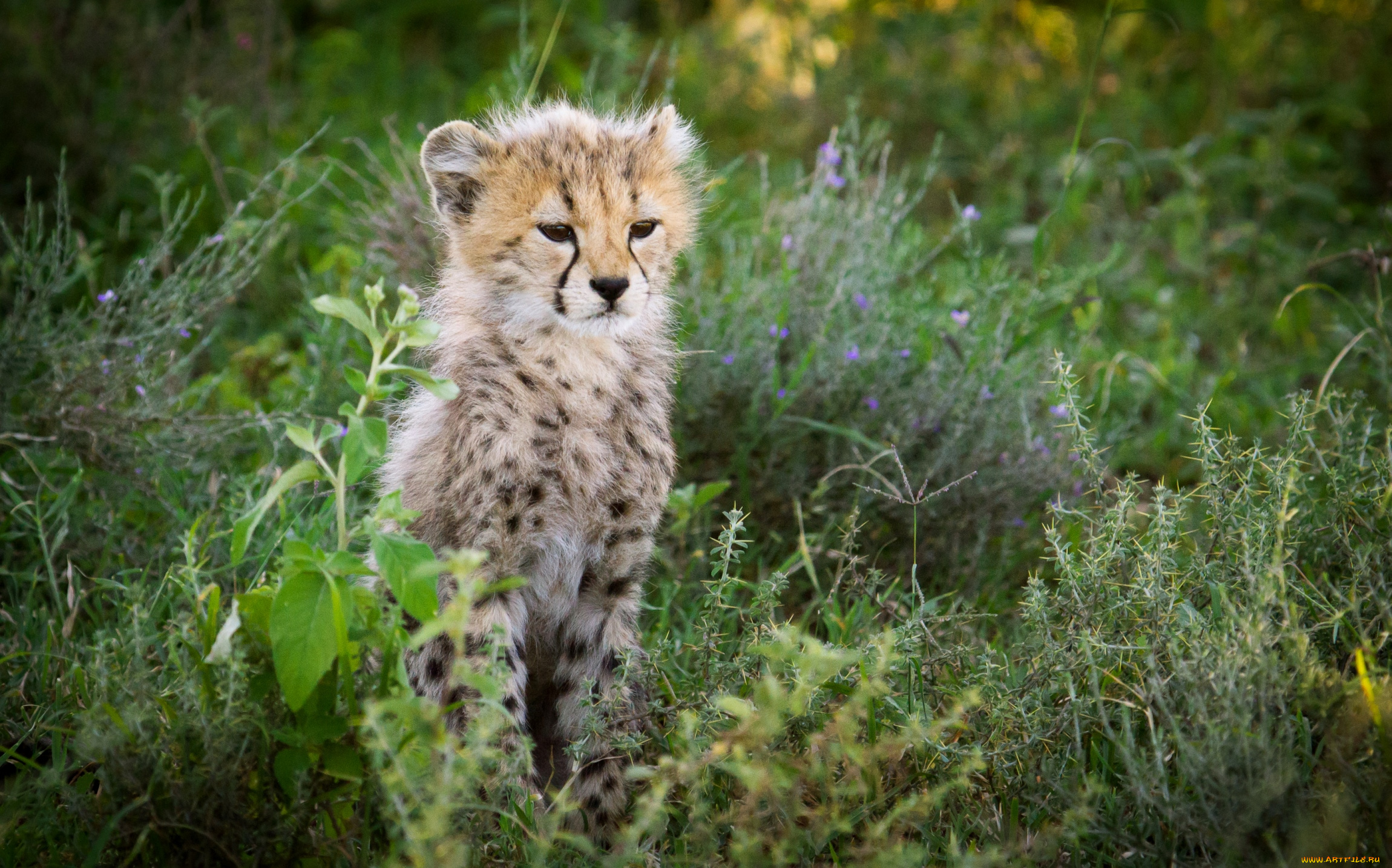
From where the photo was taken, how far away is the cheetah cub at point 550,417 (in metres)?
2.41

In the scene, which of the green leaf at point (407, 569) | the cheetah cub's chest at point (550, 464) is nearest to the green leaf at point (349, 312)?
the green leaf at point (407, 569)

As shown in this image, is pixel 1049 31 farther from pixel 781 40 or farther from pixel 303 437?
pixel 303 437

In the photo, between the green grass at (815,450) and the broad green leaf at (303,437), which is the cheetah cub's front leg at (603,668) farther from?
the broad green leaf at (303,437)

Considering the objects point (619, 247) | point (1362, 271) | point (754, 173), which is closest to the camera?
point (619, 247)

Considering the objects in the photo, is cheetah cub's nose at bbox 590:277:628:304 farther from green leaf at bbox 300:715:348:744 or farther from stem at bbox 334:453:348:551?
green leaf at bbox 300:715:348:744

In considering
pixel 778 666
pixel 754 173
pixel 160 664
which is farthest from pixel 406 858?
pixel 754 173

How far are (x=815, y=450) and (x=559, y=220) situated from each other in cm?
140

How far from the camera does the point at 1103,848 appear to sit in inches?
85.3

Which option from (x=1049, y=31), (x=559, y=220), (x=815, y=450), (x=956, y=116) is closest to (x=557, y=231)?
(x=559, y=220)

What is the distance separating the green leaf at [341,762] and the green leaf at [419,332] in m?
0.76

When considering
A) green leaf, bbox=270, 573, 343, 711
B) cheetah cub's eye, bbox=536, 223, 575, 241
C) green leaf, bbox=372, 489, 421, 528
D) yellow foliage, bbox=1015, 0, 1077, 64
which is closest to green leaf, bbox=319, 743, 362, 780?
green leaf, bbox=270, 573, 343, 711

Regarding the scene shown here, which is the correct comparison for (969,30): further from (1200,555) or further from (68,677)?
(68,677)

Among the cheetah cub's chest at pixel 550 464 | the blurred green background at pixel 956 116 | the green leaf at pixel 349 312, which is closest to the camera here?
the green leaf at pixel 349 312

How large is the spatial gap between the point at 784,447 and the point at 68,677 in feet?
6.74
